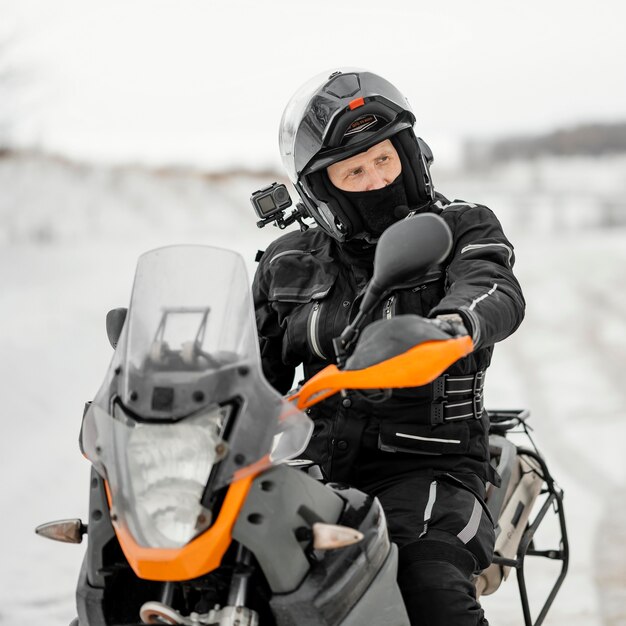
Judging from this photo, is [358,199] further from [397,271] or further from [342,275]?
[397,271]

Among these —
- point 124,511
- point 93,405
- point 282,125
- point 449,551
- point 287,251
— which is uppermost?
point 282,125

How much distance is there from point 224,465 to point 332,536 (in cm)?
27

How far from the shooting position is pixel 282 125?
3332 mm

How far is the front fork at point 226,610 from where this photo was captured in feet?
6.61

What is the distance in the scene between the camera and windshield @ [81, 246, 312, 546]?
198 cm

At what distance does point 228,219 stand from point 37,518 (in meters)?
25.2

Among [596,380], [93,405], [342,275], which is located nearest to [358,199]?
[342,275]

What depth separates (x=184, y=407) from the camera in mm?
1981

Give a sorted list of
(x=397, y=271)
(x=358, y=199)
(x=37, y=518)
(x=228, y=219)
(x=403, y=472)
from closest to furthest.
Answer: (x=397, y=271) < (x=403, y=472) < (x=358, y=199) < (x=37, y=518) < (x=228, y=219)

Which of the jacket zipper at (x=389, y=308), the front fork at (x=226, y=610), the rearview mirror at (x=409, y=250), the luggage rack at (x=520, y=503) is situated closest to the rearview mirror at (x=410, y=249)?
the rearview mirror at (x=409, y=250)

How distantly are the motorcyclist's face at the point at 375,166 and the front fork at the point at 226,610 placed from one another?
1406 millimetres

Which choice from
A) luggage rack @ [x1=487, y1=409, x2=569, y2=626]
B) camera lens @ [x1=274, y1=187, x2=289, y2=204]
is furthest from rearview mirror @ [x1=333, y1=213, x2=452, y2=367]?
camera lens @ [x1=274, y1=187, x2=289, y2=204]

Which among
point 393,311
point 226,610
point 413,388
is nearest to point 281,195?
point 393,311

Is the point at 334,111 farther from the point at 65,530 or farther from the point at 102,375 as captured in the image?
the point at 102,375
